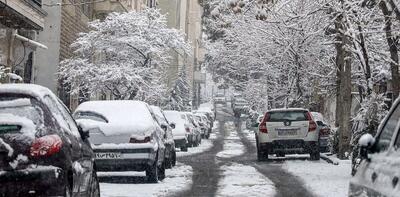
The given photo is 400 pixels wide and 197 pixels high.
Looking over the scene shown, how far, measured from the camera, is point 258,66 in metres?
41.5

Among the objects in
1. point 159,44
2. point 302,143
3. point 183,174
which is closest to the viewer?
point 183,174

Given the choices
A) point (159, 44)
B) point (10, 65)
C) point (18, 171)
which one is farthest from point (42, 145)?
point (159, 44)

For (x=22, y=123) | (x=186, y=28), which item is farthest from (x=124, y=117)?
(x=186, y=28)

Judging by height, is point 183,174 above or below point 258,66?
below

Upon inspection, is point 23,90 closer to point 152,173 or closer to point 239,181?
point 152,173

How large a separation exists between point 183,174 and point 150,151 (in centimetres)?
334

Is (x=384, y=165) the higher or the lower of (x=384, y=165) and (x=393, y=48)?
the lower

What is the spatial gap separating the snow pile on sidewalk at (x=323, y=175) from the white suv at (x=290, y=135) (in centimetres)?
67

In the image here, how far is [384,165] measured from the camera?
5199 millimetres

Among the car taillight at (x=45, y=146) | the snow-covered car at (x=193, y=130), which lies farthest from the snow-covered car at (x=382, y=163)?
the snow-covered car at (x=193, y=130)

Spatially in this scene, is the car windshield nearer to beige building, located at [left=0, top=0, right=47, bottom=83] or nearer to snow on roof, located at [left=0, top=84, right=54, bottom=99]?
beige building, located at [left=0, top=0, right=47, bottom=83]

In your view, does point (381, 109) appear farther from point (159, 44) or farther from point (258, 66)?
point (258, 66)

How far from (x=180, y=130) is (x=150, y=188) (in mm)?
15122

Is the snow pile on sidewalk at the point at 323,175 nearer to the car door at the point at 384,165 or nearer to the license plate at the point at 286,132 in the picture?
the license plate at the point at 286,132
